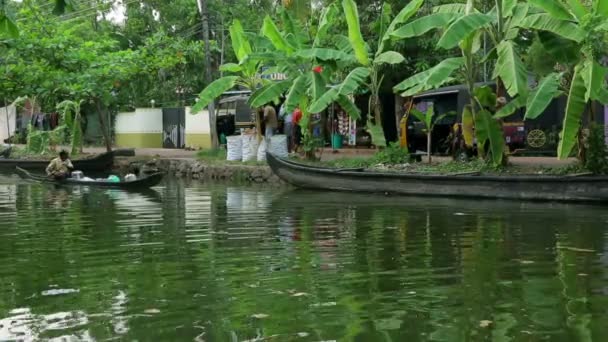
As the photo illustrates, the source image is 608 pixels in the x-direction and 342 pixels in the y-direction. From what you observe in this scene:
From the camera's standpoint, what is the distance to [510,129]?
66.6 ft

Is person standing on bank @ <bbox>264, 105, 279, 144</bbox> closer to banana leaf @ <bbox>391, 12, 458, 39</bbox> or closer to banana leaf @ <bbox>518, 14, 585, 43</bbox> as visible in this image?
banana leaf @ <bbox>391, 12, 458, 39</bbox>

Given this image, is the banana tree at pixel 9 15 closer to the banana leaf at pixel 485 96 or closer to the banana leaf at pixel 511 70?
the banana leaf at pixel 511 70

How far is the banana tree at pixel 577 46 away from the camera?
13031 millimetres

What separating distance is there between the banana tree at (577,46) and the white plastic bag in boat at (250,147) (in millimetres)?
11205

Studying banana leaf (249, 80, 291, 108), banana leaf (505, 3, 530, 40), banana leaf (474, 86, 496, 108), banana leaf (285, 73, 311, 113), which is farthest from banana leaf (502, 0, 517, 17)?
banana leaf (249, 80, 291, 108)

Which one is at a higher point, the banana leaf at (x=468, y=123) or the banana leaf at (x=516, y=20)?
the banana leaf at (x=516, y=20)

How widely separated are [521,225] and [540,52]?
16.5 feet

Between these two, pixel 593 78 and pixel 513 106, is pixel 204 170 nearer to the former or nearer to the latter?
pixel 513 106

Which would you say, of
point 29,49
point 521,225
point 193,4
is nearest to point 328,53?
point 521,225

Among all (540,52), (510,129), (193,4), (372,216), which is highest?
(193,4)

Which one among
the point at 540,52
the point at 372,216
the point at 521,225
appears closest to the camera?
the point at 521,225

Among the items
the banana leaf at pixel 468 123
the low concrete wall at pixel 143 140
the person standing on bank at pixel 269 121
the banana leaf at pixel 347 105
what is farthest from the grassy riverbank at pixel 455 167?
the low concrete wall at pixel 143 140

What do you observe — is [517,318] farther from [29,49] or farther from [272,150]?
[29,49]

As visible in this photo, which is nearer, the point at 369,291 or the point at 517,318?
the point at 517,318
